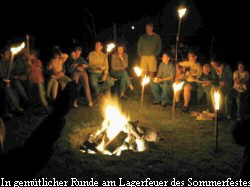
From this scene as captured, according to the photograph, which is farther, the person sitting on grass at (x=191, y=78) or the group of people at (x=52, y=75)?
the person sitting on grass at (x=191, y=78)

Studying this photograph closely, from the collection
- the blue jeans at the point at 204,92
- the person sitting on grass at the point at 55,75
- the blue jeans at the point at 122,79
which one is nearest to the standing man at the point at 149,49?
the blue jeans at the point at 122,79

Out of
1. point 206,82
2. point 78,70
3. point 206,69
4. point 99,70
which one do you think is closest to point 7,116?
point 78,70

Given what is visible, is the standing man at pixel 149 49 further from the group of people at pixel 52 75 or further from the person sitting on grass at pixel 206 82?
the person sitting on grass at pixel 206 82

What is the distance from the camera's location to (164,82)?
10.1 metres

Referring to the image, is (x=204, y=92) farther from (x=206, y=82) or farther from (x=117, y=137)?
(x=117, y=137)

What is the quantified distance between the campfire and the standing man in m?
3.50

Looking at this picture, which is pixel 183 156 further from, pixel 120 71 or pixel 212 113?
pixel 120 71

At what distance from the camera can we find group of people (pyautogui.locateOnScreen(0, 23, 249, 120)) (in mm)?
8820

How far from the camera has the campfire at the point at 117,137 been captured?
269 inches

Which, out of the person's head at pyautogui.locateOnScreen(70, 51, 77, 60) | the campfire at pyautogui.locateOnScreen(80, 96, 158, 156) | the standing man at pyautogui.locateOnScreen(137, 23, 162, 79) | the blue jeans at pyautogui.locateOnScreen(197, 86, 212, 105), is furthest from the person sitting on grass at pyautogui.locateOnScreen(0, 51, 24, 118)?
the blue jeans at pyautogui.locateOnScreen(197, 86, 212, 105)

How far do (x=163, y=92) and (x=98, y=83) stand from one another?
2142 mm

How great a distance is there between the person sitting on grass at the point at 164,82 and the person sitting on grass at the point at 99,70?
1.47 meters

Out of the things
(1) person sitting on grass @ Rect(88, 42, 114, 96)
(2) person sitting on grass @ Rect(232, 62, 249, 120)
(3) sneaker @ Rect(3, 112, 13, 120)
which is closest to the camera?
(3) sneaker @ Rect(3, 112, 13, 120)

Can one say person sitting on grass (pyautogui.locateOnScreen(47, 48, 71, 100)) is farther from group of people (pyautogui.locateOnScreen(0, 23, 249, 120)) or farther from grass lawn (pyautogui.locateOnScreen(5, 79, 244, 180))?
grass lawn (pyautogui.locateOnScreen(5, 79, 244, 180))
